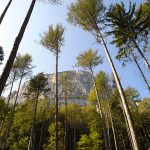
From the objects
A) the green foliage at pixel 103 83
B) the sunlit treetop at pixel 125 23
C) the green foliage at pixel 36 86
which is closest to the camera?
the sunlit treetop at pixel 125 23

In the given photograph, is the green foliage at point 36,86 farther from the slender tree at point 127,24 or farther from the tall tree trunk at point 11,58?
the tall tree trunk at point 11,58

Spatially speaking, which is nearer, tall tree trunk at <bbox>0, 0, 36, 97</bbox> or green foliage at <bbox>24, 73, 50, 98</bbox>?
tall tree trunk at <bbox>0, 0, 36, 97</bbox>

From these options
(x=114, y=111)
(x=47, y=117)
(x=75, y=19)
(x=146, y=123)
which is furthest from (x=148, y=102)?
(x=75, y=19)

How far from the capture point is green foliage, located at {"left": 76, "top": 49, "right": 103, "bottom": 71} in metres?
A: 24.2

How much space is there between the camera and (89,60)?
24266 mm

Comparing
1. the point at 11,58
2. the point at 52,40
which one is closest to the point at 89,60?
the point at 52,40

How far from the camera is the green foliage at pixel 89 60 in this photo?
24.2 meters

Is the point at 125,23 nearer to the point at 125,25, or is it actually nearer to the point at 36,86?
the point at 125,25

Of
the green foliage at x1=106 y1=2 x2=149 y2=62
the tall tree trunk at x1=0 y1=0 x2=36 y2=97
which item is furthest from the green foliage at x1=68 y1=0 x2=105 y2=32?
the tall tree trunk at x1=0 y1=0 x2=36 y2=97

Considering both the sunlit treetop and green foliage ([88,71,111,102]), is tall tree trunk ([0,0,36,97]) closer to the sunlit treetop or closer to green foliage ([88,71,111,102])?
the sunlit treetop

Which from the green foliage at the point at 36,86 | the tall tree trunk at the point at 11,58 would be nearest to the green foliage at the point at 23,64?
the green foliage at the point at 36,86

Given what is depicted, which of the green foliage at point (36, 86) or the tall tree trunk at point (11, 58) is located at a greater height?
the green foliage at point (36, 86)

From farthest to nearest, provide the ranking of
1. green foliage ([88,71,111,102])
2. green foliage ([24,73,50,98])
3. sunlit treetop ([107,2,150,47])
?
1. green foliage ([88,71,111,102])
2. green foliage ([24,73,50,98])
3. sunlit treetop ([107,2,150,47])

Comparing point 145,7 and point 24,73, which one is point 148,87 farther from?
point 24,73
